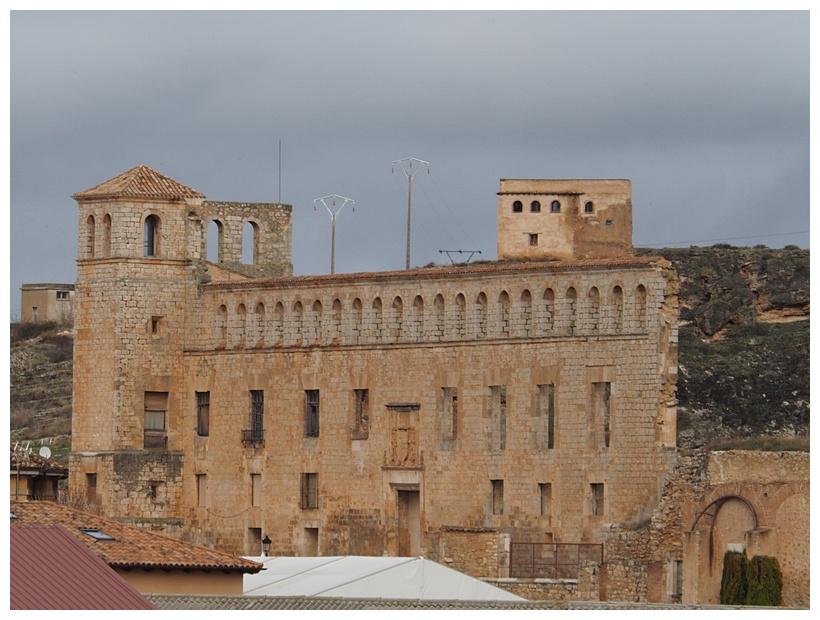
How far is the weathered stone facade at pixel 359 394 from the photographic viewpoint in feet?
247

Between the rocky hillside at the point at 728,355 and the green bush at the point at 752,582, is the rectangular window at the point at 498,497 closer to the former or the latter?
the green bush at the point at 752,582

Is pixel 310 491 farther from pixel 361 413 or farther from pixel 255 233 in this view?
pixel 255 233

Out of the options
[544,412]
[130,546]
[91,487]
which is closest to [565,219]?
[91,487]

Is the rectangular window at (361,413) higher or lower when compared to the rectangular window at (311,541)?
higher

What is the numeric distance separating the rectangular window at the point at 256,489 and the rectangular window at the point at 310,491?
56.8 inches

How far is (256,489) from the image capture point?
8150 centimetres

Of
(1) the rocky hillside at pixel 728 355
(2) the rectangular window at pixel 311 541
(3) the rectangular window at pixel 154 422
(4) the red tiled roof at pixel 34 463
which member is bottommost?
(2) the rectangular window at pixel 311 541

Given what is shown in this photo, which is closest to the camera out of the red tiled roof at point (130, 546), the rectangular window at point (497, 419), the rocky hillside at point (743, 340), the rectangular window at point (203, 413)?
the red tiled roof at point (130, 546)

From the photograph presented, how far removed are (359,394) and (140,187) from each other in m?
7.90

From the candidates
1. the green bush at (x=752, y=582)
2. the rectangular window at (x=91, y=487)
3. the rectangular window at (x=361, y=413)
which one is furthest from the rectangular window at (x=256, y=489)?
the green bush at (x=752, y=582)

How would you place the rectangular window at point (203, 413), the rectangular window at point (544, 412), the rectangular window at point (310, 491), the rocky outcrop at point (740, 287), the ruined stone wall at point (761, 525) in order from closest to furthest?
the ruined stone wall at point (761, 525) → the rectangular window at point (544, 412) → the rectangular window at point (310, 491) → the rectangular window at point (203, 413) → the rocky outcrop at point (740, 287)

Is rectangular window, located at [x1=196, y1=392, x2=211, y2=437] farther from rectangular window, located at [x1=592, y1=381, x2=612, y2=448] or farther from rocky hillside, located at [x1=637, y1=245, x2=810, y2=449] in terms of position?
rocky hillside, located at [x1=637, y1=245, x2=810, y2=449]

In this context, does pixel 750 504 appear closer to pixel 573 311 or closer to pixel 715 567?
pixel 715 567

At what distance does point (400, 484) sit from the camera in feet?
258
